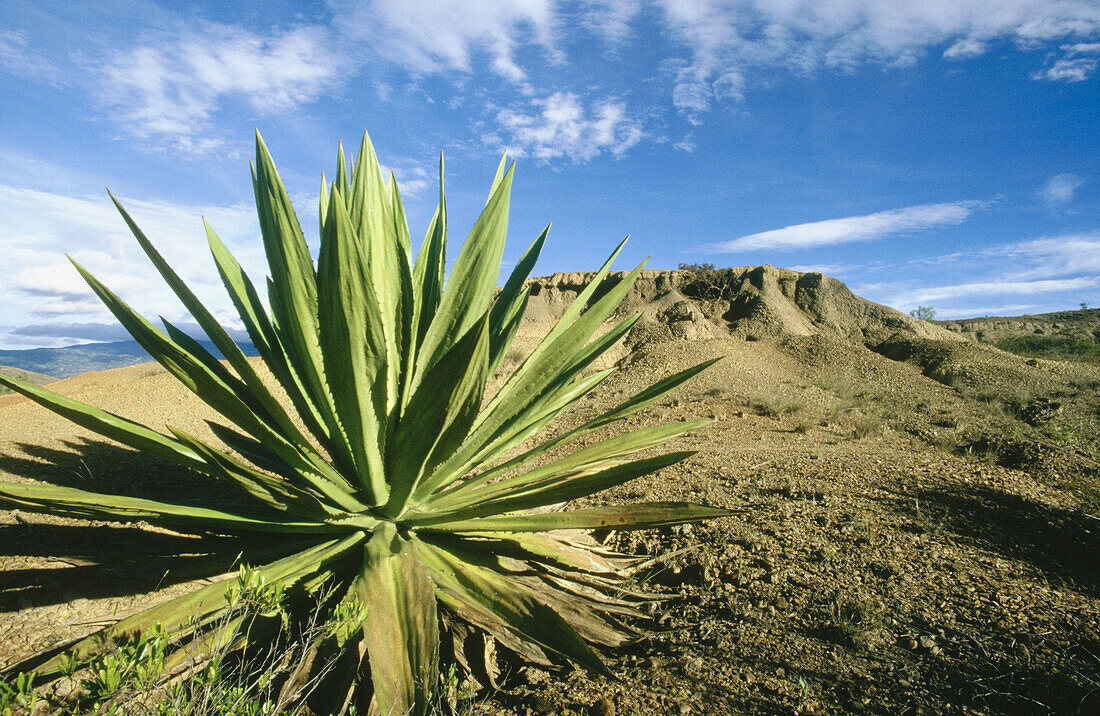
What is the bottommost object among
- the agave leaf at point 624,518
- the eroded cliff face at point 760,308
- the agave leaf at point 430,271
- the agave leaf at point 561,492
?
the agave leaf at point 624,518

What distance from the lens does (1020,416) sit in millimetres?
5570

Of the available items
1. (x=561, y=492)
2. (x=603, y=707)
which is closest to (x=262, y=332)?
(x=561, y=492)

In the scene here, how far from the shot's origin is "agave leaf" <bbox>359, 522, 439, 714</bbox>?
1.27m

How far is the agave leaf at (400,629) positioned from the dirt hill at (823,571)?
38 cm

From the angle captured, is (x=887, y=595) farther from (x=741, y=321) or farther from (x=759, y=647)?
(x=741, y=321)

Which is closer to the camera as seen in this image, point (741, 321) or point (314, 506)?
point (314, 506)

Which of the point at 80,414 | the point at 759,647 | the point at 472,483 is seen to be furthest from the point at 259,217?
the point at 759,647

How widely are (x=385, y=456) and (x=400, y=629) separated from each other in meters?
0.58

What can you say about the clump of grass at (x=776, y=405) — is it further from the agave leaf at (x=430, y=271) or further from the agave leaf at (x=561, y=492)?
the agave leaf at (x=561, y=492)

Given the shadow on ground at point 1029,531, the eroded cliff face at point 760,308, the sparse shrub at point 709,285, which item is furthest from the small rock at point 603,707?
the sparse shrub at point 709,285

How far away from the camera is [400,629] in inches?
54.2

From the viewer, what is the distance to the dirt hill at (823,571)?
153cm

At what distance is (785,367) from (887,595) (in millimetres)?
7466

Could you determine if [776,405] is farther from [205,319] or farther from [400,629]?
[205,319]
